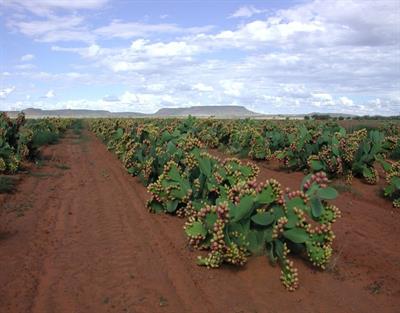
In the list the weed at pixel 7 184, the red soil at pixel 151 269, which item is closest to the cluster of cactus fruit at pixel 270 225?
the red soil at pixel 151 269

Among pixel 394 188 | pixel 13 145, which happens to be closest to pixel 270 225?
pixel 394 188

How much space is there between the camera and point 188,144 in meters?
9.23

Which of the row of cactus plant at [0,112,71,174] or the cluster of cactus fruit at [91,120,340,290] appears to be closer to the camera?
the cluster of cactus fruit at [91,120,340,290]

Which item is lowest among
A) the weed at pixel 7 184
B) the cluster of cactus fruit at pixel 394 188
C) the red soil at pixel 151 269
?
the red soil at pixel 151 269

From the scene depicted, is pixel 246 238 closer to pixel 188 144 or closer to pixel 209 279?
pixel 209 279

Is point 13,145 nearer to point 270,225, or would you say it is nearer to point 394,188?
point 394,188

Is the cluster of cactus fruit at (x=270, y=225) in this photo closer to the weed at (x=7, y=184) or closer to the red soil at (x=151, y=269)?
the red soil at (x=151, y=269)

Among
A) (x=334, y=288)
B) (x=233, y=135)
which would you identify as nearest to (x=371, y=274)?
(x=334, y=288)

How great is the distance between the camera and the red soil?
515cm

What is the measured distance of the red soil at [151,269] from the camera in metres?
5.15

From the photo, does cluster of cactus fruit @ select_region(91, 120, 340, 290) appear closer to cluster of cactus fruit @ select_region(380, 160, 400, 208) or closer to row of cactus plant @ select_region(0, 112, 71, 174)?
cluster of cactus fruit @ select_region(380, 160, 400, 208)

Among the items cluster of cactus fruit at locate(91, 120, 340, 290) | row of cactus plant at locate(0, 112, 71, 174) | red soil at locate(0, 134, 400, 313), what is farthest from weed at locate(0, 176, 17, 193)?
cluster of cactus fruit at locate(91, 120, 340, 290)

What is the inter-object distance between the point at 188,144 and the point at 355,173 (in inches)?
185

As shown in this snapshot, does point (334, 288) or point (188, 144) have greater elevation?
point (188, 144)
